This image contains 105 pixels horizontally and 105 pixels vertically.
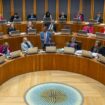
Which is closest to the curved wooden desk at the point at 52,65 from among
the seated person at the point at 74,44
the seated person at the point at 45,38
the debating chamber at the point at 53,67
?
the debating chamber at the point at 53,67

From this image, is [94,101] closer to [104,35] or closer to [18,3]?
[104,35]

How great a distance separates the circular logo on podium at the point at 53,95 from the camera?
21.4ft

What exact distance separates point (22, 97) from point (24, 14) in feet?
30.4

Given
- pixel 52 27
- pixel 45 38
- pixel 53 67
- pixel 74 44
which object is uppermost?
pixel 52 27

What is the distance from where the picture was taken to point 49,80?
7.93m

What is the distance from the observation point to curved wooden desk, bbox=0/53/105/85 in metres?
7.59

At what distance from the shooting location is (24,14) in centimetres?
1527

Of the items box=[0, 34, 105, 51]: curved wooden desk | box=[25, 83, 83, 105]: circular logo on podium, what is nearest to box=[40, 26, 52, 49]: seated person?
box=[0, 34, 105, 51]: curved wooden desk

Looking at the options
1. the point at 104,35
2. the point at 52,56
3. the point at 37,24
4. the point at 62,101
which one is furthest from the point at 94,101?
the point at 37,24

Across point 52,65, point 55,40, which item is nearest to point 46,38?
point 55,40

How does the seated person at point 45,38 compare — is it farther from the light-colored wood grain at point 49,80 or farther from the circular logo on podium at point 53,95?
the circular logo on podium at point 53,95

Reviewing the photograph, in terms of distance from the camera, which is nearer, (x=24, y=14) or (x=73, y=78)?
(x=73, y=78)

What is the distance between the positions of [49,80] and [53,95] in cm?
109

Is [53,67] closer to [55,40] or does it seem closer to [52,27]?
[55,40]
